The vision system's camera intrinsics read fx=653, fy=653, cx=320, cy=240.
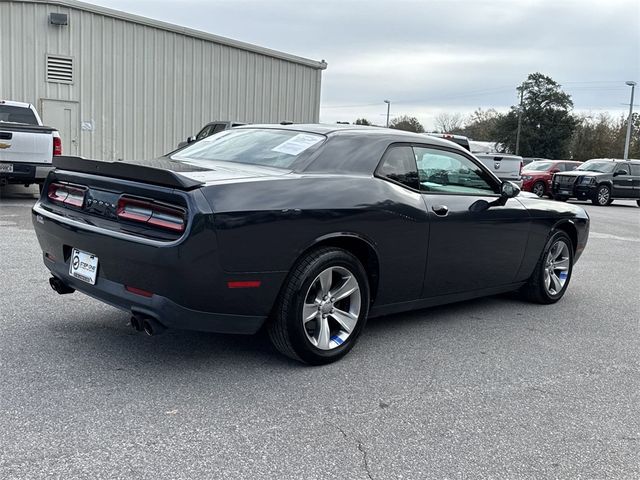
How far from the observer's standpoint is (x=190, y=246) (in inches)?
132

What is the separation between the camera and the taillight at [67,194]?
161 inches

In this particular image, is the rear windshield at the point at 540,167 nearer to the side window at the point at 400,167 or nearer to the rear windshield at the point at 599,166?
the rear windshield at the point at 599,166

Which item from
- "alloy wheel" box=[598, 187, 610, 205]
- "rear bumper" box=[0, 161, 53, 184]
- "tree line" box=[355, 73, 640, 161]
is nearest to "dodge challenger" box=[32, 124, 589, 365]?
"rear bumper" box=[0, 161, 53, 184]

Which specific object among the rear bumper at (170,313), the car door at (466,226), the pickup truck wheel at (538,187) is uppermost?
the car door at (466,226)

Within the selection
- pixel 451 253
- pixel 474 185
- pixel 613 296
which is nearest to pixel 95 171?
pixel 451 253

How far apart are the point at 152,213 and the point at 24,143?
879 cm

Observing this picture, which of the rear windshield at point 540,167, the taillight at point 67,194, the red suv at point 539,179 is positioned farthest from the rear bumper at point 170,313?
the rear windshield at point 540,167

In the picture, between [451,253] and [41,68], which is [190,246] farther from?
[41,68]

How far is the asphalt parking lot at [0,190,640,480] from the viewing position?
112 inches

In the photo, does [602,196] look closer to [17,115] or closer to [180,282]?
[17,115]

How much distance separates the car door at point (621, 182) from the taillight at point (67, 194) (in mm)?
22111

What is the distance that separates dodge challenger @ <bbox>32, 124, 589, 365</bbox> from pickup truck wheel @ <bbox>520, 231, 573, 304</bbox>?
2.18ft

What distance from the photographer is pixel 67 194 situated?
4.25m

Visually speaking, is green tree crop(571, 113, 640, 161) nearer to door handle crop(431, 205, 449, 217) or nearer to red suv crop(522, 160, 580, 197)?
red suv crop(522, 160, 580, 197)
